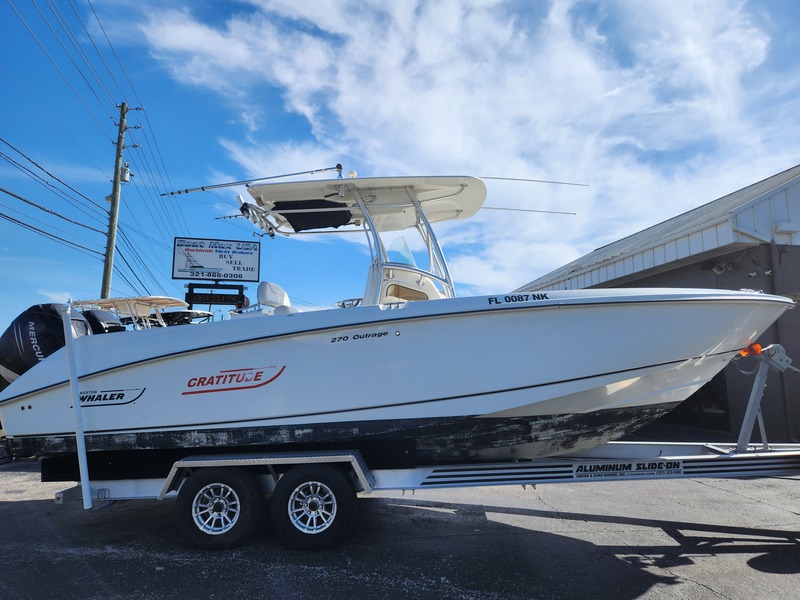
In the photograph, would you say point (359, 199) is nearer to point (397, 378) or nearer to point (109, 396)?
point (397, 378)

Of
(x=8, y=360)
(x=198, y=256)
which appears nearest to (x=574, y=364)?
(x=8, y=360)

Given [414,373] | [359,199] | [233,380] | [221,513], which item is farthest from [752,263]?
[221,513]

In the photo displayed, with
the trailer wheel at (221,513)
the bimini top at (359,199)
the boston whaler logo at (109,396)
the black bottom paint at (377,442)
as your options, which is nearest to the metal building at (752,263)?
the bimini top at (359,199)

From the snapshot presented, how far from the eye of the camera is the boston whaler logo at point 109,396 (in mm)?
4188

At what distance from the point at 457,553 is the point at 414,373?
144 cm

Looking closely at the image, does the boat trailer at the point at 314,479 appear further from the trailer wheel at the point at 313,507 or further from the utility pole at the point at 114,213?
the utility pole at the point at 114,213

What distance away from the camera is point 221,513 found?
165 inches

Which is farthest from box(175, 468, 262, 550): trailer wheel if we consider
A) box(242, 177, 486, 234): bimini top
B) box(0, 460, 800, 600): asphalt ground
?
box(242, 177, 486, 234): bimini top

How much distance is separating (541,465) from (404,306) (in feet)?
5.60

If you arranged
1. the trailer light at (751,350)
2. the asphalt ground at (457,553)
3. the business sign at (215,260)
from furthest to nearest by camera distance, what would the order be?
the business sign at (215,260)
the trailer light at (751,350)
the asphalt ground at (457,553)

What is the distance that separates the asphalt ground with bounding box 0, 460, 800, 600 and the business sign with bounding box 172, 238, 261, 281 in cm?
973

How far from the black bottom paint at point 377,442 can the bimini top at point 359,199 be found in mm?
2062

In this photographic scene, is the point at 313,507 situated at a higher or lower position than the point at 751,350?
lower

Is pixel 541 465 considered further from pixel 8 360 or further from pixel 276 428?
pixel 8 360
